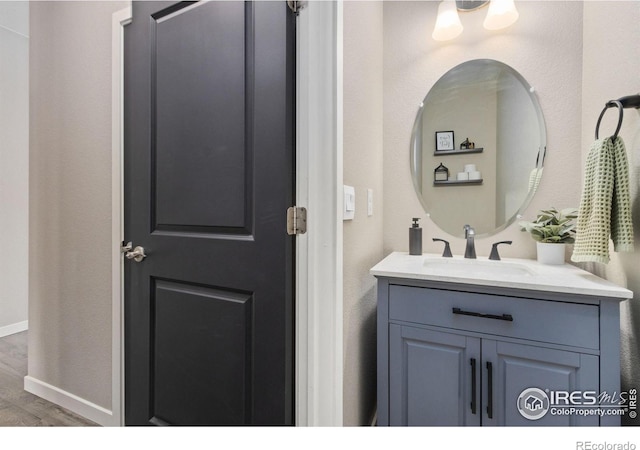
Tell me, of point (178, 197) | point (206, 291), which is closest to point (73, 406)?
point (206, 291)

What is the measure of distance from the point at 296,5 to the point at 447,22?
3.44ft

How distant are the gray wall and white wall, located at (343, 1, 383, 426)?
41.9 inches

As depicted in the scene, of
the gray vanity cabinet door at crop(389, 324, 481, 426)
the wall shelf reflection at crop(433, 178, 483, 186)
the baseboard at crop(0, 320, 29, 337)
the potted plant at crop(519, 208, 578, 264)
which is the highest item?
the wall shelf reflection at crop(433, 178, 483, 186)

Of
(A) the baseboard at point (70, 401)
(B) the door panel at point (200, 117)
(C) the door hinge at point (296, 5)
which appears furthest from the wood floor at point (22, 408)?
(C) the door hinge at point (296, 5)

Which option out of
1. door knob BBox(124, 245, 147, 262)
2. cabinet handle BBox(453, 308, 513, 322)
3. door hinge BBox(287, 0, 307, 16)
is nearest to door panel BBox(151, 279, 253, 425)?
door knob BBox(124, 245, 147, 262)

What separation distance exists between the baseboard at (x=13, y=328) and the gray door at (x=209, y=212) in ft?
6.98

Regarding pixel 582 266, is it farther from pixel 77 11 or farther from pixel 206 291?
pixel 77 11

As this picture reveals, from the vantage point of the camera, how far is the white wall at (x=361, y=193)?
3.62ft

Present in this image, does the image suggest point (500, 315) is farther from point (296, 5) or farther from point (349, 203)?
point (296, 5)

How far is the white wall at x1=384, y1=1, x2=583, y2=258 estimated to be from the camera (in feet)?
4.65

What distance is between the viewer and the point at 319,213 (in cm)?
93

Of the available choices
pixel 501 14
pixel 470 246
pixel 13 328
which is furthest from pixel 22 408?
pixel 501 14

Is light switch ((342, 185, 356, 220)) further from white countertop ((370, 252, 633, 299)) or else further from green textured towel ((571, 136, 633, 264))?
green textured towel ((571, 136, 633, 264))

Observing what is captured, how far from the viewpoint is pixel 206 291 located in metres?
1.09
